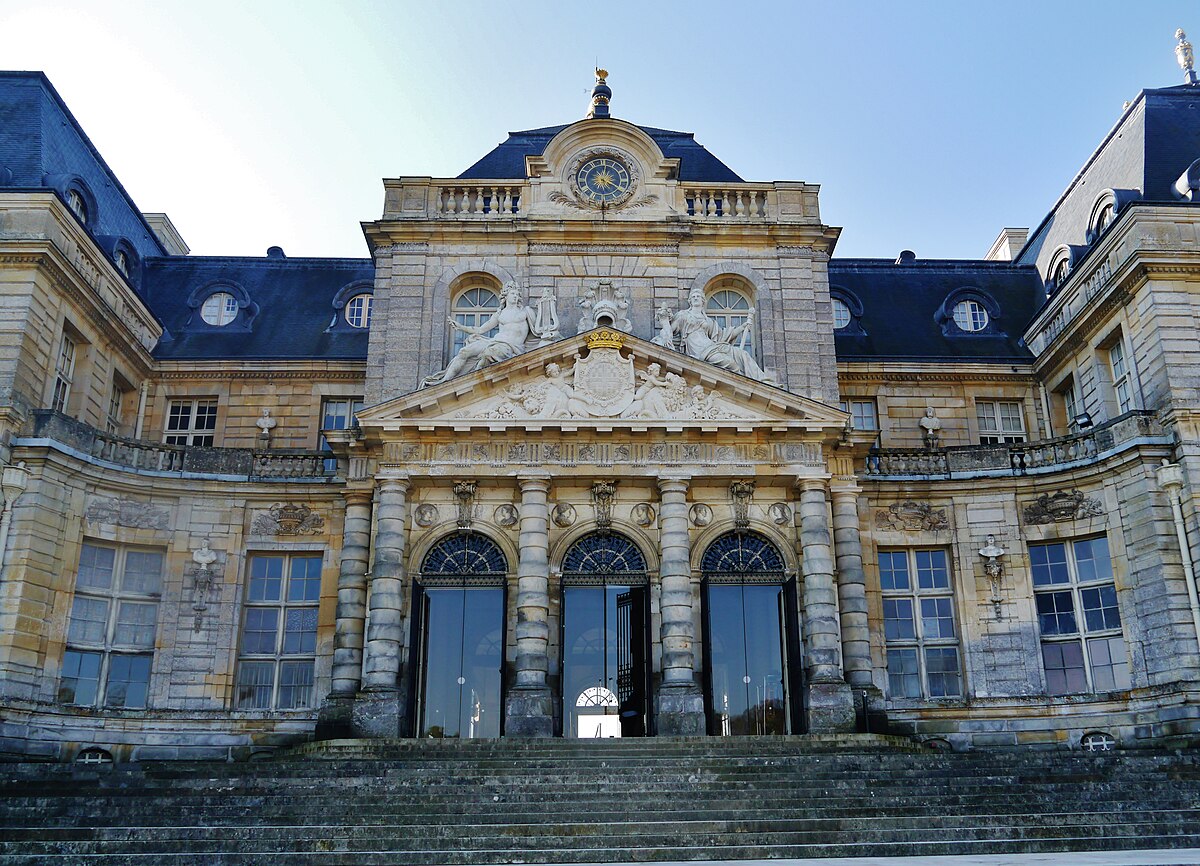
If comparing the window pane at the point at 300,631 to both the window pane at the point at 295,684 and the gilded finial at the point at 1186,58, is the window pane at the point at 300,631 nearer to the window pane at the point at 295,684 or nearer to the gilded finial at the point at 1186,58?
the window pane at the point at 295,684

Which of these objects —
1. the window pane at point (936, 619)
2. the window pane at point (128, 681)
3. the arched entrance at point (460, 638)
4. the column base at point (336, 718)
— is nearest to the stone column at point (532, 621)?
the arched entrance at point (460, 638)

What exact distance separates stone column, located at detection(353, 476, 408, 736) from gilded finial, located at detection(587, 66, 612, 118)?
41.2 ft

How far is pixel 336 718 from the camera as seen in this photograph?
68.4 ft

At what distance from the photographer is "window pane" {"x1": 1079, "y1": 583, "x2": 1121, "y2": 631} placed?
22156 millimetres

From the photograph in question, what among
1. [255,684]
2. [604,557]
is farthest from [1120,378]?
[255,684]

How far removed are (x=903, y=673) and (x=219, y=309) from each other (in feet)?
62.5

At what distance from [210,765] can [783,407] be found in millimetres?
12184

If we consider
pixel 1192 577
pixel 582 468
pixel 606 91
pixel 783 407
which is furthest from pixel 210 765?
pixel 606 91

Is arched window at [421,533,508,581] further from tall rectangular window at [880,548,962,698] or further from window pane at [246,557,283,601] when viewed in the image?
tall rectangular window at [880,548,962,698]

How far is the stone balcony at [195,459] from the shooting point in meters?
22.2

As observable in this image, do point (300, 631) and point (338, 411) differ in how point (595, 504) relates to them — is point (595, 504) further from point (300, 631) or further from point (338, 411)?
point (338, 411)

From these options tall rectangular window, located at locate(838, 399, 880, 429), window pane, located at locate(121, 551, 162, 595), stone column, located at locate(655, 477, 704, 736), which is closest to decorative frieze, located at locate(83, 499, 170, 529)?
window pane, located at locate(121, 551, 162, 595)

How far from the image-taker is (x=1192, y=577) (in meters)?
20.5

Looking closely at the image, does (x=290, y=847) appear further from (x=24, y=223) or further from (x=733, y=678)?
(x=24, y=223)
